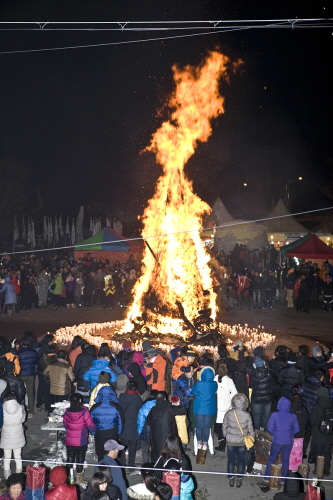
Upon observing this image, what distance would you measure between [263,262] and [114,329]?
11072mm

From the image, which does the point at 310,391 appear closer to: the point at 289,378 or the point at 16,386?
the point at 289,378

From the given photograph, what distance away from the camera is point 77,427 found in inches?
282

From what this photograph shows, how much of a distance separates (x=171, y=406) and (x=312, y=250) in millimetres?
18081

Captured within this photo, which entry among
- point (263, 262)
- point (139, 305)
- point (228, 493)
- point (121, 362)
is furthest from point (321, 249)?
point (228, 493)

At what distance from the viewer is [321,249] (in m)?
24.1

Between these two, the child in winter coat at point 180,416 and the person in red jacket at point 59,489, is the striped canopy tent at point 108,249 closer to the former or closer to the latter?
the child in winter coat at point 180,416

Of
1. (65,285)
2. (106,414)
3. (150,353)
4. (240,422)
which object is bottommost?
(240,422)

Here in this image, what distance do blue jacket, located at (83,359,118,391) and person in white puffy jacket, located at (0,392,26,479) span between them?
1442 mm

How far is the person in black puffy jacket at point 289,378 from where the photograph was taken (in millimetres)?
8438

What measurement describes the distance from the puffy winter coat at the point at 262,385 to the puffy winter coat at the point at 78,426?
8.93 feet

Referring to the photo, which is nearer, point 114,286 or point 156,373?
point 156,373

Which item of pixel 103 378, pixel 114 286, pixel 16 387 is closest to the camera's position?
pixel 103 378

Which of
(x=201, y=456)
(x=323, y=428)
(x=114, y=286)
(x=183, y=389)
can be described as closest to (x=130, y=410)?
(x=183, y=389)

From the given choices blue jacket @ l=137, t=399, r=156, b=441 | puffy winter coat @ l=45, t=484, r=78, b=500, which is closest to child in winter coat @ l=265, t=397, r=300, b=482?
blue jacket @ l=137, t=399, r=156, b=441
